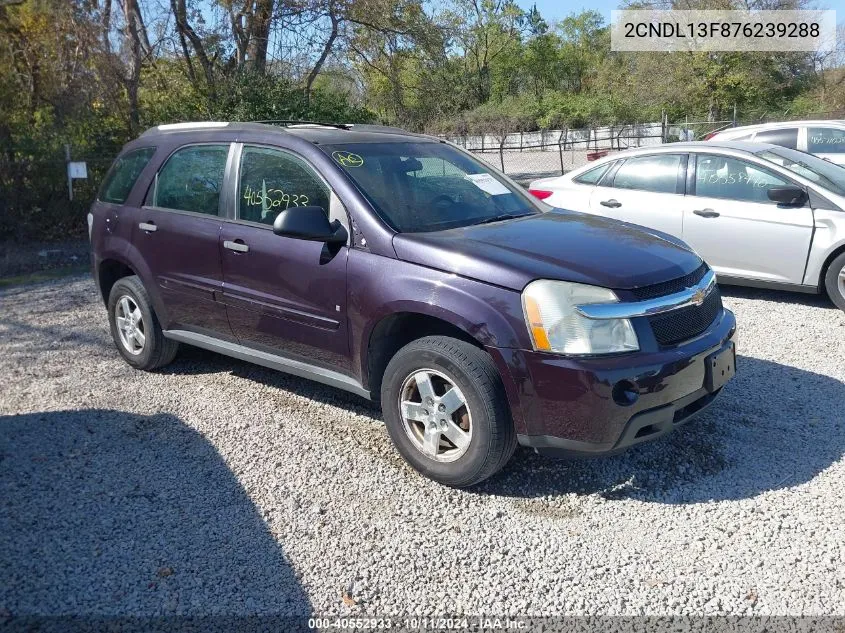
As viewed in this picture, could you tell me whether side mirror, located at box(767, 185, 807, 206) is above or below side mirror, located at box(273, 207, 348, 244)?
below

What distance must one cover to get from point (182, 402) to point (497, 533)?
266 centimetres

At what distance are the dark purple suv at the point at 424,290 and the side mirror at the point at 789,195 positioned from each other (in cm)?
293

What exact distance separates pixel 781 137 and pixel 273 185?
10.0 metres

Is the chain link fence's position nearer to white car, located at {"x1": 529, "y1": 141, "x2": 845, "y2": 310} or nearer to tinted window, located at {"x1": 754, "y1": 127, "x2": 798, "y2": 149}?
tinted window, located at {"x1": 754, "y1": 127, "x2": 798, "y2": 149}

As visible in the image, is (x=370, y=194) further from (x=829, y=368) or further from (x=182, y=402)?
(x=829, y=368)

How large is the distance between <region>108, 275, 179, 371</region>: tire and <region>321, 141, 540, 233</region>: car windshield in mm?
2062

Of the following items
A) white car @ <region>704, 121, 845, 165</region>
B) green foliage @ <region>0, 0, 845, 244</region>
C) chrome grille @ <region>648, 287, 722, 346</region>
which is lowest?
chrome grille @ <region>648, 287, 722, 346</region>

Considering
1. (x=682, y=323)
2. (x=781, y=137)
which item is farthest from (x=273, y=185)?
(x=781, y=137)

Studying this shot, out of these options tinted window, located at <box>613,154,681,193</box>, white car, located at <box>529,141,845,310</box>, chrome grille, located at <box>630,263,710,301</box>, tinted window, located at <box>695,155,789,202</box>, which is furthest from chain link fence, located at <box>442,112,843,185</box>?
chrome grille, located at <box>630,263,710,301</box>

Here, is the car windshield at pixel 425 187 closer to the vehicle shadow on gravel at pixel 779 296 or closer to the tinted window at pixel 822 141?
the vehicle shadow on gravel at pixel 779 296

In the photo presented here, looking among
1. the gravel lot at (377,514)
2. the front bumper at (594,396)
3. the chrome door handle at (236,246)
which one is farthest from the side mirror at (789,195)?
the chrome door handle at (236,246)

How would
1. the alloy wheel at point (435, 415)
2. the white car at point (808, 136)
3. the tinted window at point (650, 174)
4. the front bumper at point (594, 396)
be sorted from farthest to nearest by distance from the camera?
the white car at point (808, 136) → the tinted window at point (650, 174) → the alloy wheel at point (435, 415) → the front bumper at point (594, 396)

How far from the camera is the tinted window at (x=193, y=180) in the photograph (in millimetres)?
4859

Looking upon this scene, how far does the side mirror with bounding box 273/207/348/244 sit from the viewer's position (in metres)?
3.92
